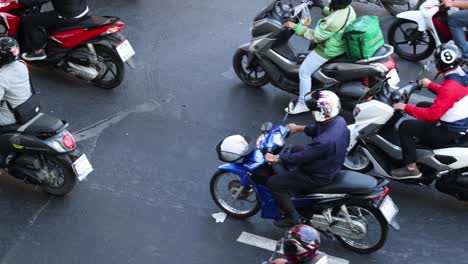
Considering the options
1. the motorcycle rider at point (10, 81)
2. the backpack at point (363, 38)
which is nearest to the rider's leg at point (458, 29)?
the backpack at point (363, 38)

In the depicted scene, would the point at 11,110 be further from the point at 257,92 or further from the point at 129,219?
the point at 257,92

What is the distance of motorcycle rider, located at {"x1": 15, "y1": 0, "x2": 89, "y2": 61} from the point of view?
8953 millimetres

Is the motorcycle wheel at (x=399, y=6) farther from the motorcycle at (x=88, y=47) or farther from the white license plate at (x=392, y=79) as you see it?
the motorcycle at (x=88, y=47)

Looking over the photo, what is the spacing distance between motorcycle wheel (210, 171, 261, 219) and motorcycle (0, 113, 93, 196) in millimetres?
1390

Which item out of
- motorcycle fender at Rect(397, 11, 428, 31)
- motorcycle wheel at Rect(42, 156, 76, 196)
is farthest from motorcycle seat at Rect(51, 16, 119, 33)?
motorcycle fender at Rect(397, 11, 428, 31)

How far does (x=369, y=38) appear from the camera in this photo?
8078mm

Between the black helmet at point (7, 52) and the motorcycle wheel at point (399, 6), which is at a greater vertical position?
the black helmet at point (7, 52)

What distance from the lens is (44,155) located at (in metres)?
6.93

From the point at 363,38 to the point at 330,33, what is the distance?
16.6 inches

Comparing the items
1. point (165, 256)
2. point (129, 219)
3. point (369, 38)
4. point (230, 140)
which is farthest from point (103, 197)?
point (369, 38)

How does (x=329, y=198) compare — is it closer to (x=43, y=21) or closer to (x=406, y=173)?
(x=406, y=173)

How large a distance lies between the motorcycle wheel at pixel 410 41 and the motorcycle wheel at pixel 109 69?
14.2ft

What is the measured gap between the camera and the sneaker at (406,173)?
702 cm

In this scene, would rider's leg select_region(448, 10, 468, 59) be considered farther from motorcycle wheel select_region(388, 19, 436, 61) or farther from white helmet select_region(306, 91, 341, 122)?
white helmet select_region(306, 91, 341, 122)
